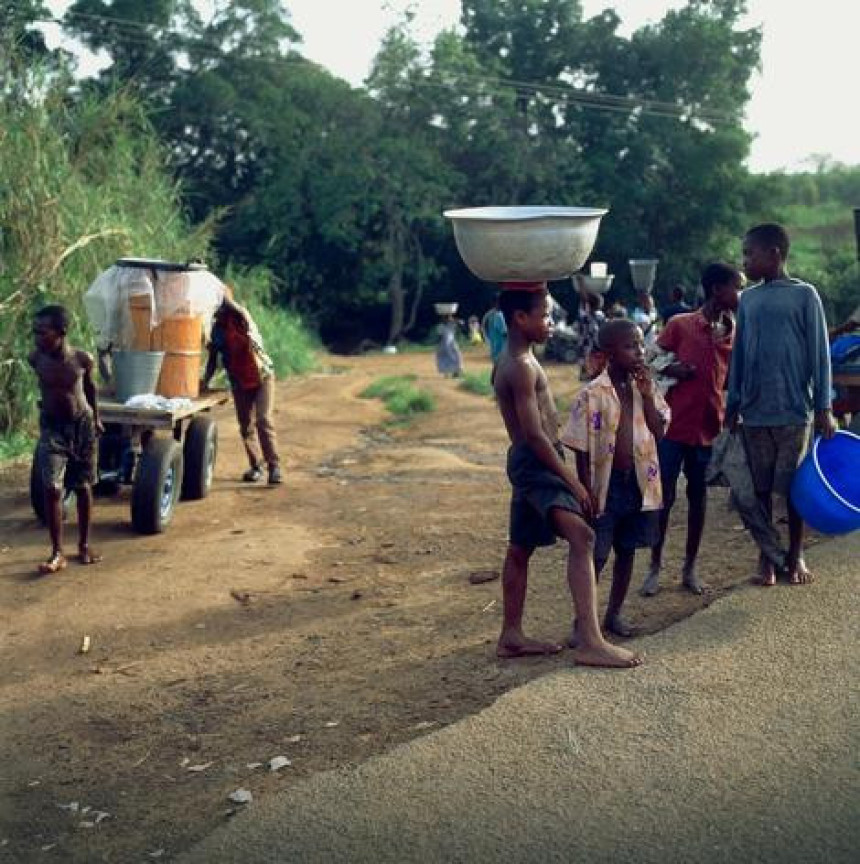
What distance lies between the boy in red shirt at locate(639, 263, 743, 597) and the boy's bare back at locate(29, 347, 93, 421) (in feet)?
11.6

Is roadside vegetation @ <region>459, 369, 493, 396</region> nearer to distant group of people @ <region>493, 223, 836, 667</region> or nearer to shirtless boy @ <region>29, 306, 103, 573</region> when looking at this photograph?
shirtless boy @ <region>29, 306, 103, 573</region>

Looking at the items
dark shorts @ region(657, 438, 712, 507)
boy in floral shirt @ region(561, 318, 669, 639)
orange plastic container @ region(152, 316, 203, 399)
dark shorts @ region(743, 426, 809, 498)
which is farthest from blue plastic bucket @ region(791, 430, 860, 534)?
orange plastic container @ region(152, 316, 203, 399)

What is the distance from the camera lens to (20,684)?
5.74 metres

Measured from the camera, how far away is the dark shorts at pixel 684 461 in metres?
6.18

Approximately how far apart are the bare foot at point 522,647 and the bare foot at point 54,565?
11.4ft

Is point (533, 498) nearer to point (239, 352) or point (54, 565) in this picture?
point (54, 565)

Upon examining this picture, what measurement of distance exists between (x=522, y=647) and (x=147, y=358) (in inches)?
194

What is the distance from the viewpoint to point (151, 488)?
8531mm

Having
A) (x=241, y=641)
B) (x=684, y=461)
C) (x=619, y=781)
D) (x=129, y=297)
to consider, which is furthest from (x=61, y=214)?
(x=619, y=781)

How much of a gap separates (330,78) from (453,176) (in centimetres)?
409

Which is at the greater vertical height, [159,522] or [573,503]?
[573,503]

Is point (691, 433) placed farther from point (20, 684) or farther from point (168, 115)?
point (168, 115)

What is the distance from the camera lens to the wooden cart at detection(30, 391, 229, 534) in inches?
337

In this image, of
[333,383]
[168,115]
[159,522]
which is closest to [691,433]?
[159,522]
